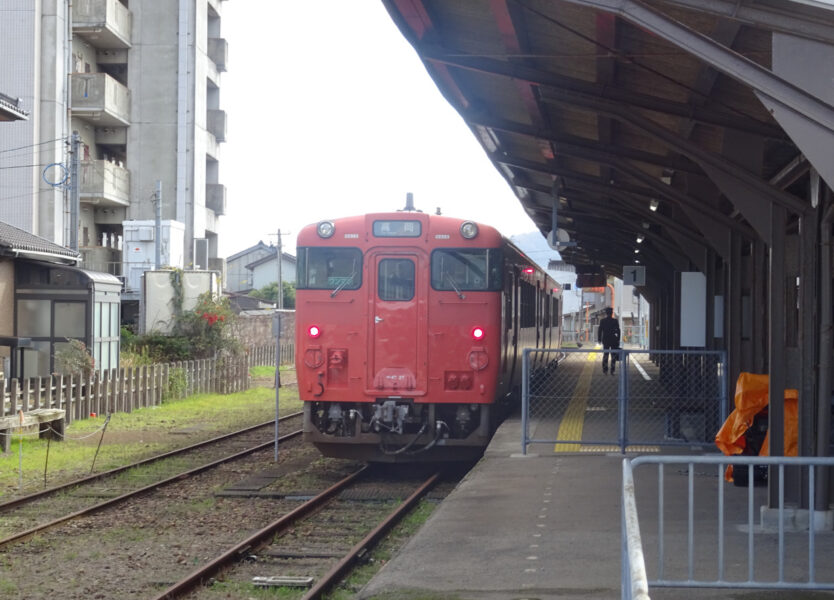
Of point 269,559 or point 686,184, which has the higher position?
point 686,184

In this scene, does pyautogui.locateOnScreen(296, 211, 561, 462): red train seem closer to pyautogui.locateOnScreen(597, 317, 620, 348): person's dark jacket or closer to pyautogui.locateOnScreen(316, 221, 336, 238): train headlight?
pyautogui.locateOnScreen(316, 221, 336, 238): train headlight

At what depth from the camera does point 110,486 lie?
12.4m

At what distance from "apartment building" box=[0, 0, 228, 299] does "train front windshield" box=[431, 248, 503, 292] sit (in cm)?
2058

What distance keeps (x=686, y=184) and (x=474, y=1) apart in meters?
4.93

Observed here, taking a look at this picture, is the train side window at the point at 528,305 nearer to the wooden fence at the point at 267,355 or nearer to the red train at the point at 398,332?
the red train at the point at 398,332

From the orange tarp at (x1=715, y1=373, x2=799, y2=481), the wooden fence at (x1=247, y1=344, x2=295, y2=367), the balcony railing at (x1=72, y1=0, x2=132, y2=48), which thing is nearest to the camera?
the orange tarp at (x1=715, y1=373, x2=799, y2=481)

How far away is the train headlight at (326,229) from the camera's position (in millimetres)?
12844

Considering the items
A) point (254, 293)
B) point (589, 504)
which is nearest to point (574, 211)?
point (589, 504)

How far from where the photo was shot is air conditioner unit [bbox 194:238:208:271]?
39531 mm

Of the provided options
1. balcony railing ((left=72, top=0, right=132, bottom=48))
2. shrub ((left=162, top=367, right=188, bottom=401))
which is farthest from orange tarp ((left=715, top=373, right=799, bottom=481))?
balcony railing ((left=72, top=0, right=132, bottom=48))

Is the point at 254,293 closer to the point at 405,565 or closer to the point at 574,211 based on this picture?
the point at 574,211

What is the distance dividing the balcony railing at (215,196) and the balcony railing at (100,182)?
17.8 ft

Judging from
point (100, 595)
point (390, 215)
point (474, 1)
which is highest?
point (474, 1)

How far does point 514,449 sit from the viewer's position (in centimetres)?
1298
